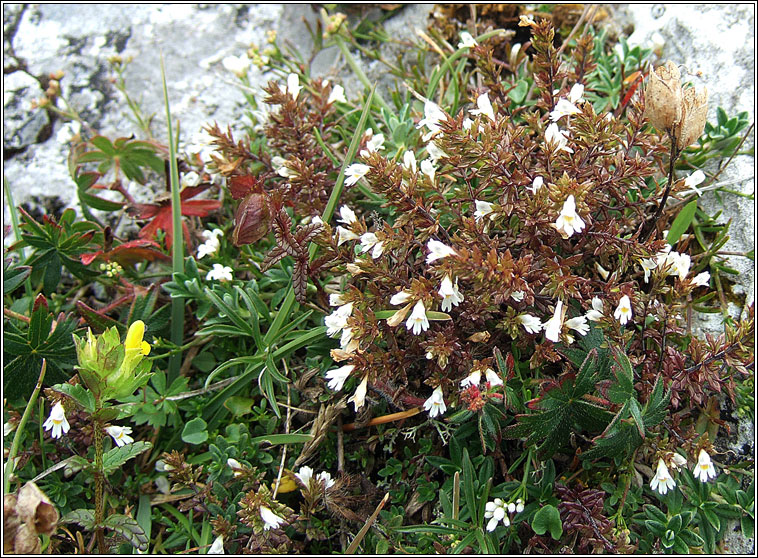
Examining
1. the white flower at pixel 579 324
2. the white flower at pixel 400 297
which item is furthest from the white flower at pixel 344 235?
the white flower at pixel 579 324

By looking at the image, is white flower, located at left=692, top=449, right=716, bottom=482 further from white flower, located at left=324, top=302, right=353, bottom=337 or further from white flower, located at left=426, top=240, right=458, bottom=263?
white flower, located at left=324, top=302, right=353, bottom=337

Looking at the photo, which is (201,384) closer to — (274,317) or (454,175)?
(274,317)

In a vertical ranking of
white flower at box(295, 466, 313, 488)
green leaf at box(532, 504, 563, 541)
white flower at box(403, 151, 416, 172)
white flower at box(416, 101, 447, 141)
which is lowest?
green leaf at box(532, 504, 563, 541)

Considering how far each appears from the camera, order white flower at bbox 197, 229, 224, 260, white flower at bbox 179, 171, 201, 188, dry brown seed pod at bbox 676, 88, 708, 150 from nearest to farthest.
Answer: dry brown seed pod at bbox 676, 88, 708, 150
white flower at bbox 197, 229, 224, 260
white flower at bbox 179, 171, 201, 188

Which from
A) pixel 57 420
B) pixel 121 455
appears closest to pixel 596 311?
pixel 121 455

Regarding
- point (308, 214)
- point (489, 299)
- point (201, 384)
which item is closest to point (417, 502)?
point (489, 299)

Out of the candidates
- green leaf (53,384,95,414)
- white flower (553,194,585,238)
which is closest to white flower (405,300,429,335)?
white flower (553,194,585,238)

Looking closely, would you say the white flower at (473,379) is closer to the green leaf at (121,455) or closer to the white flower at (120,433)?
the green leaf at (121,455)
